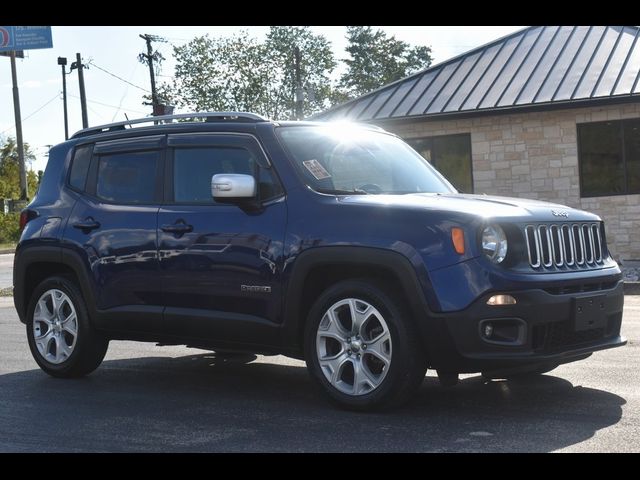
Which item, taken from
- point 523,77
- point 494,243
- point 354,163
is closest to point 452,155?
point 523,77

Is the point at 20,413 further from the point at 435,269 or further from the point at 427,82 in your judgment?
the point at 427,82

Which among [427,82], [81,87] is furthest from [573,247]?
[81,87]

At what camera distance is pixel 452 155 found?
22.5 metres

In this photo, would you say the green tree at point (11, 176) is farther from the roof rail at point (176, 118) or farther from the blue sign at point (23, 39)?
the roof rail at point (176, 118)

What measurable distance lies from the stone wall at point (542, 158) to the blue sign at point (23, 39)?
25201 mm

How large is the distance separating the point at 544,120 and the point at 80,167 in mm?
14714

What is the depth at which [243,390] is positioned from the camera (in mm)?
7363

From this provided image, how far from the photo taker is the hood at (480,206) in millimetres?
6031

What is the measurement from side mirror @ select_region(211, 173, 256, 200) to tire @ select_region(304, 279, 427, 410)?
0.85 metres

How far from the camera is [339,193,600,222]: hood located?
6.03m

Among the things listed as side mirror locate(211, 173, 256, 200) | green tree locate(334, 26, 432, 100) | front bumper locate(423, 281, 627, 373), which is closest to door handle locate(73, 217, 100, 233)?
side mirror locate(211, 173, 256, 200)

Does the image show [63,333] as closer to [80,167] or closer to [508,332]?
[80,167]
